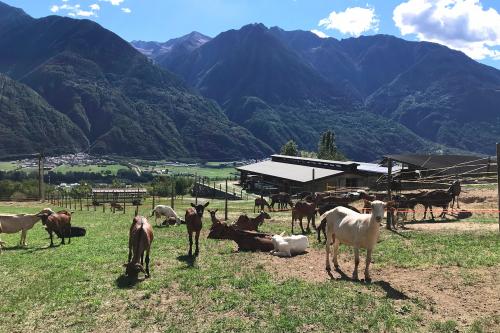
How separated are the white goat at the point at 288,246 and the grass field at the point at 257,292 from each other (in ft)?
1.52

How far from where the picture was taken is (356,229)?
560 inches

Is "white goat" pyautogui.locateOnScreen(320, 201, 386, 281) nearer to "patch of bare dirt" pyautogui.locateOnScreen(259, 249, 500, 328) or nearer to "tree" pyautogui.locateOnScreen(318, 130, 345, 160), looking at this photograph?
"patch of bare dirt" pyautogui.locateOnScreen(259, 249, 500, 328)

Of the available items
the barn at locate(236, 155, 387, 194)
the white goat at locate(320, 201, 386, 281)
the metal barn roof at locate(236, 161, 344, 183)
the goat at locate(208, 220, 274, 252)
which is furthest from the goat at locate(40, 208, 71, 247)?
the metal barn roof at locate(236, 161, 344, 183)

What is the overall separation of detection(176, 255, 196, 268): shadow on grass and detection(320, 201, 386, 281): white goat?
520 centimetres

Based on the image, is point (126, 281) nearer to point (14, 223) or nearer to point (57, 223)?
point (57, 223)

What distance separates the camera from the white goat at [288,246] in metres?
17.9

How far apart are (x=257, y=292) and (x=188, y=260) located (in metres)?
5.32

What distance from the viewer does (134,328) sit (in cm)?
1066

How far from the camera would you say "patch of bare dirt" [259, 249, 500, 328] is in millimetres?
10961

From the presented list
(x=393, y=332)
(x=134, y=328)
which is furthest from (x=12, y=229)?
(x=393, y=332)

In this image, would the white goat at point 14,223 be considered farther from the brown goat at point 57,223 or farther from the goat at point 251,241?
the goat at point 251,241

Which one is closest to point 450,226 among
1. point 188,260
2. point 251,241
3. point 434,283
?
point 251,241

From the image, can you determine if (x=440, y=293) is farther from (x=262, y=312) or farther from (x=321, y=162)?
(x=321, y=162)

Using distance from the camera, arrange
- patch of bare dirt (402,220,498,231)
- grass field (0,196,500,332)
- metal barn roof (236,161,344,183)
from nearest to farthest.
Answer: grass field (0,196,500,332)
patch of bare dirt (402,220,498,231)
metal barn roof (236,161,344,183)
